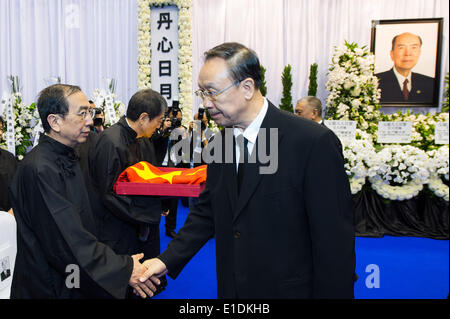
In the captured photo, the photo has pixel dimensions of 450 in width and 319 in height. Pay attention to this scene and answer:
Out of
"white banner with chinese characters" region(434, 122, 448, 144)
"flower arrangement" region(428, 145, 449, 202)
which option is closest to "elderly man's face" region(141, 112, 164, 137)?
"white banner with chinese characters" region(434, 122, 448, 144)

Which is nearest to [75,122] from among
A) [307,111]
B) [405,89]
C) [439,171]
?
[307,111]

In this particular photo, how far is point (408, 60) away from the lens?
6785mm

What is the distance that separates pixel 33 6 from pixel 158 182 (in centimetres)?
712

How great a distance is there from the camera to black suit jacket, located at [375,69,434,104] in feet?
22.3

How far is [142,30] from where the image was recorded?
7.18 meters

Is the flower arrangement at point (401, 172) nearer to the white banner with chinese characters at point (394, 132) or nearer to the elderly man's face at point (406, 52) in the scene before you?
the white banner with chinese characters at point (394, 132)

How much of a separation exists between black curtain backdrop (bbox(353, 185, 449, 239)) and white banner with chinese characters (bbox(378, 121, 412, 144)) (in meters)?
0.68

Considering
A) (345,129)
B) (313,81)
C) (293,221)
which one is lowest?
(293,221)

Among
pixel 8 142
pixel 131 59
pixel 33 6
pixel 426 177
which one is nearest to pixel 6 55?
pixel 33 6

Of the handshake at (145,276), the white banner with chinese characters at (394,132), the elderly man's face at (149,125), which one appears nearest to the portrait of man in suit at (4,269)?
the handshake at (145,276)

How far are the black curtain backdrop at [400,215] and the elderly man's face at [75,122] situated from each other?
12.9 ft

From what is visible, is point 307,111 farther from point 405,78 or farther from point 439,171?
point 405,78

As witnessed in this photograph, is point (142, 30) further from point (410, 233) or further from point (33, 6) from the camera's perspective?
point (410, 233)

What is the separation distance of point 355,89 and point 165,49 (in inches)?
140
